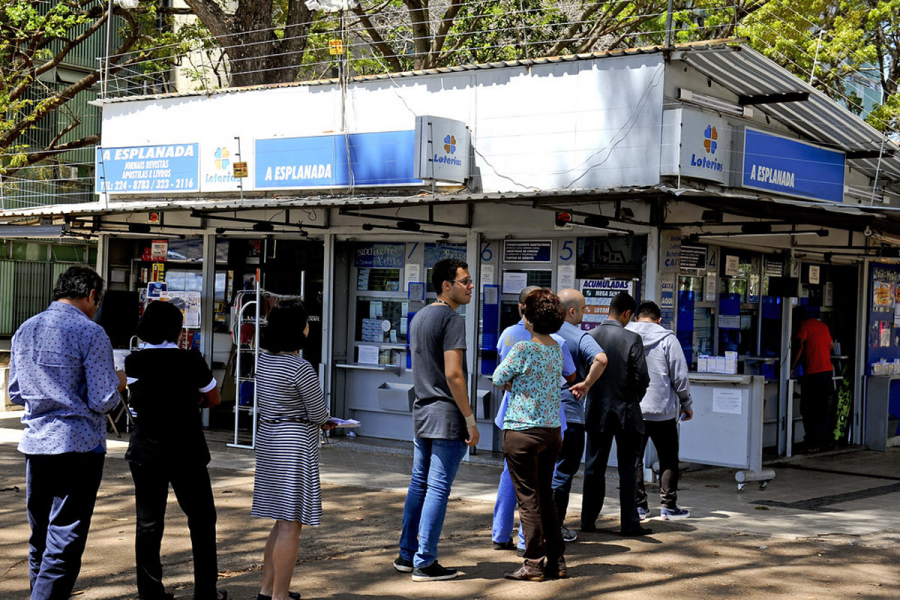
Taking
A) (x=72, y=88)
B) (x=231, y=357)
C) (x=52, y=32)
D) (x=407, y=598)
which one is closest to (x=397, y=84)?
(x=231, y=357)

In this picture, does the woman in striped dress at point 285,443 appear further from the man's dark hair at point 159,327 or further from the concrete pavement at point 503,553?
the concrete pavement at point 503,553

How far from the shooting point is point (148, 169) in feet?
44.8

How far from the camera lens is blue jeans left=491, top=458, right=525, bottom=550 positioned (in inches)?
267

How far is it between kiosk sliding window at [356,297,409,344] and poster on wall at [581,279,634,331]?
2.25 meters

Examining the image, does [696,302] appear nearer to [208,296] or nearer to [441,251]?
[441,251]

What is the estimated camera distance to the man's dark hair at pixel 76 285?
5215 millimetres

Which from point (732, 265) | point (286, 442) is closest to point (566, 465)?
point (286, 442)

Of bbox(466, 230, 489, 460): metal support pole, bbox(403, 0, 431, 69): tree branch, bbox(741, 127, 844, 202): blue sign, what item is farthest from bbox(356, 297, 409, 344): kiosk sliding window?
bbox(403, 0, 431, 69): tree branch

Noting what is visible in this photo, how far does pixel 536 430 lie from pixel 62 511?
2562 mm

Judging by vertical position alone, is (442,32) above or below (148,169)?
above

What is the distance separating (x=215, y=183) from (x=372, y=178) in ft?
7.95

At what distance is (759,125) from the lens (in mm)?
11359

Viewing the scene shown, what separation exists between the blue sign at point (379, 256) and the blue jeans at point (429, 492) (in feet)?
20.0

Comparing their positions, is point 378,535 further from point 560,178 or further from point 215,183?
point 215,183
